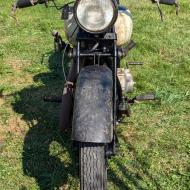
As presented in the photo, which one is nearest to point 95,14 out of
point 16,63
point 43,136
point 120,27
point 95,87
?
point 95,87

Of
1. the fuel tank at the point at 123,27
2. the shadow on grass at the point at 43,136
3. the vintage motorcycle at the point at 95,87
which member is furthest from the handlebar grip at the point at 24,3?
the shadow on grass at the point at 43,136

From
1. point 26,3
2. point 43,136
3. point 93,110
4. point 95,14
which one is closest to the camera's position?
point 93,110

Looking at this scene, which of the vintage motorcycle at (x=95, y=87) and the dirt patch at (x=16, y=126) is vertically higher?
the vintage motorcycle at (x=95, y=87)

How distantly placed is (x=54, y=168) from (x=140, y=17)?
18.2 feet

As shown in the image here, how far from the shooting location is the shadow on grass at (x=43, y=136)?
4.26m

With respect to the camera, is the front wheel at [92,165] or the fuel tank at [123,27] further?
the fuel tank at [123,27]

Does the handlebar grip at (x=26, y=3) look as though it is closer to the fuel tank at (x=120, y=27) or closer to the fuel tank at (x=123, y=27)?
the fuel tank at (x=120, y=27)

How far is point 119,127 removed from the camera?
5102 mm

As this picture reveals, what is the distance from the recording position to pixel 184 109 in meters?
5.52

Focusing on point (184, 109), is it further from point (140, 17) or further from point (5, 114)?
point (140, 17)

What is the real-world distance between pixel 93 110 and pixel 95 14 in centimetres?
78

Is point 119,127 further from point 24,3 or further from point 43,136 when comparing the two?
point 24,3

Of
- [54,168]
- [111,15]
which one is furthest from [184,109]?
[111,15]

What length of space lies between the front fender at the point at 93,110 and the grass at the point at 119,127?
87 centimetres
